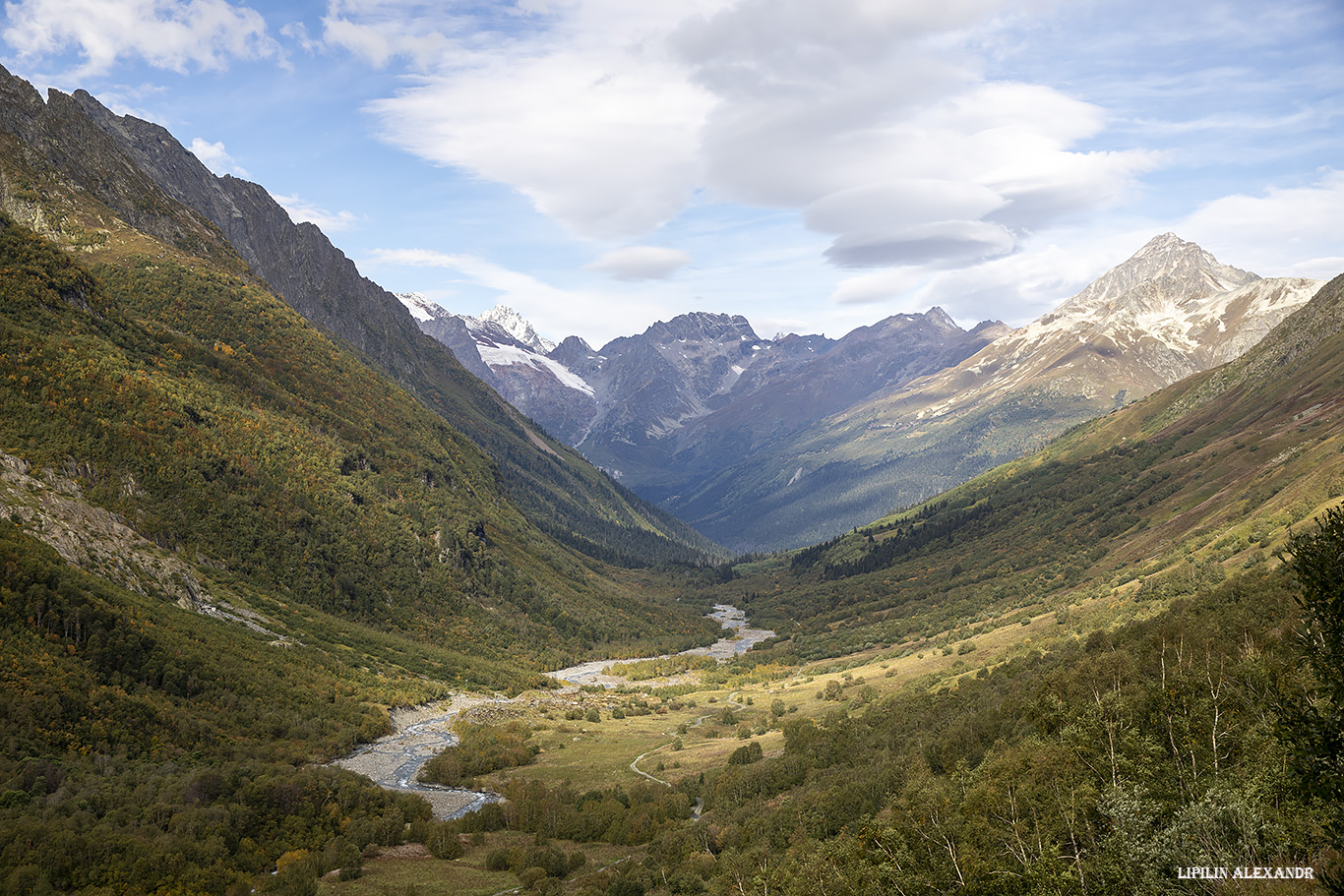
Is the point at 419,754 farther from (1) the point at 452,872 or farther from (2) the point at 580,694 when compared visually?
(2) the point at 580,694

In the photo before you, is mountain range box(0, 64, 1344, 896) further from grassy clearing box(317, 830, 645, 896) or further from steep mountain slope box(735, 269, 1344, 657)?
steep mountain slope box(735, 269, 1344, 657)

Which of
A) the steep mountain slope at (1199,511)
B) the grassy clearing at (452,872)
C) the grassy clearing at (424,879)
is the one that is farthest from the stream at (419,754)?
the steep mountain slope at (1199,511)

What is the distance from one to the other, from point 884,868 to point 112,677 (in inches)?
3097

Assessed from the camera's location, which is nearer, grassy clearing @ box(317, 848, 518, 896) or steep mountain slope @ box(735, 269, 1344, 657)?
grassy clearing @ box(317, 848, 518, 896)

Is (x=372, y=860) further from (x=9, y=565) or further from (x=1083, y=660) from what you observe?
(x=1083, y=660)

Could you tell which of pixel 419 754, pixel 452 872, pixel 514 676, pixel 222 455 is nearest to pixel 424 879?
pixel 452 872

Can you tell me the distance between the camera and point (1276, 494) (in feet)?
330

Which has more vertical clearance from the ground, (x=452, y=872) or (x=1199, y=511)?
(x=1199, y=511)

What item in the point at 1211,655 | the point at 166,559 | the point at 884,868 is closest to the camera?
the point at 884,868

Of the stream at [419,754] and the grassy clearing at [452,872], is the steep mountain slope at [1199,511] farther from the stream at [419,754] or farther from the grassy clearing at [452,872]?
the stream at [419,754]

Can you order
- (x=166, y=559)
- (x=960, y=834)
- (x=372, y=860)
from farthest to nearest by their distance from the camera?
(x=166, y=559) → (x=372, y=860) → (x=960, y=834)

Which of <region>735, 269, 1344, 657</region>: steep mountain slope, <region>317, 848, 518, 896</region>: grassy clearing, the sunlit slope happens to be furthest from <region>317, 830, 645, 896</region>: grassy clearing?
the sunlit slope

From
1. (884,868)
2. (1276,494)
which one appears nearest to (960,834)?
(884,868)

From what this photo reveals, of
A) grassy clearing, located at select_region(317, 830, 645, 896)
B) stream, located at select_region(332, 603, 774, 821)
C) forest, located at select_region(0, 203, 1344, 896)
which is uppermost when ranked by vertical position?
forest, located at select_region(0, 203, 1344, 896)
